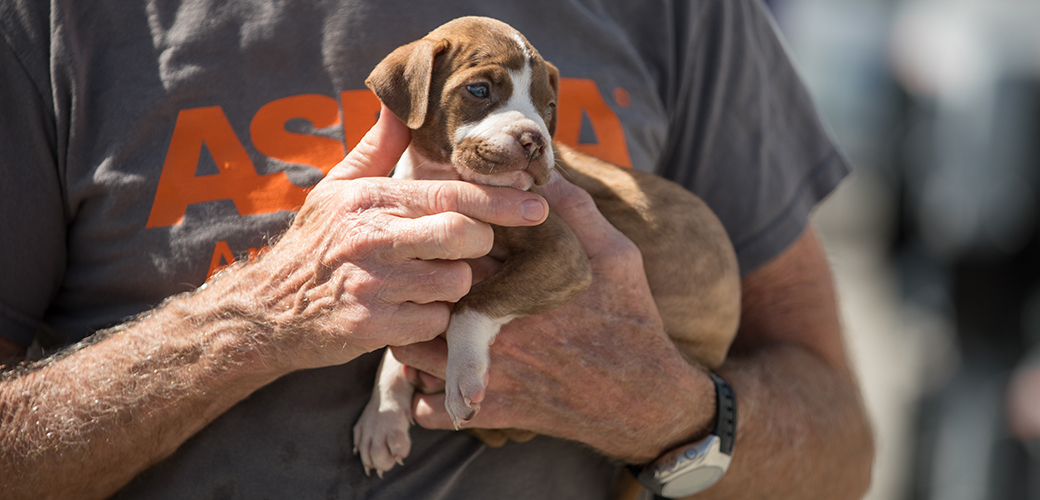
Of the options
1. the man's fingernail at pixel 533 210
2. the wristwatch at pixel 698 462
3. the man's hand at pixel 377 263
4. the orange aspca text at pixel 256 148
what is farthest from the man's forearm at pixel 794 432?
the orange aspca text at pixel 256 148

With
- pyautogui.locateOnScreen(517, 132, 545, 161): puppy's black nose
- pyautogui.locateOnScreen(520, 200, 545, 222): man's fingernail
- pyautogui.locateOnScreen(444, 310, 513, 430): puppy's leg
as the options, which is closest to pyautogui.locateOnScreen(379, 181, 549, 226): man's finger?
pyautogui.locateOnScreen(520, 200, 545, 222): man's fingernail

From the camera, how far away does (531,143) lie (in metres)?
2.16

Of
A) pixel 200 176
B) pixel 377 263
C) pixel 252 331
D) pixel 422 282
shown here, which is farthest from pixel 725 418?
pixel 200 176

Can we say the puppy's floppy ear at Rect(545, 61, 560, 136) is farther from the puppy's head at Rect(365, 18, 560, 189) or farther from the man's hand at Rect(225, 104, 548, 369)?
the man's hand at Rect(225, 104, 548, 369)

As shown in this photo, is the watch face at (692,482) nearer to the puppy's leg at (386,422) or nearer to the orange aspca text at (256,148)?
the puppy's leg at (386,422)

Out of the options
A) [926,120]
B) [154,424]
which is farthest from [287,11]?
[926,120]

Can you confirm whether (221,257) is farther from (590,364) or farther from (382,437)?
(590,364)

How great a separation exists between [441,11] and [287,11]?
54 centimetres

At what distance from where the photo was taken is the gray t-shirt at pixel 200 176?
243 cm

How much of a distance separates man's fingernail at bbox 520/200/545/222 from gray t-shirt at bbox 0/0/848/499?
2.45 feet

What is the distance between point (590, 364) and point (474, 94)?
1009mm

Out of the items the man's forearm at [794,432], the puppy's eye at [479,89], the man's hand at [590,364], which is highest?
the puppy's eye at [479,89]

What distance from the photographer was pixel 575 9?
9.73 ft

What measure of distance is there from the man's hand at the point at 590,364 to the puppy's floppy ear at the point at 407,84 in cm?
57
